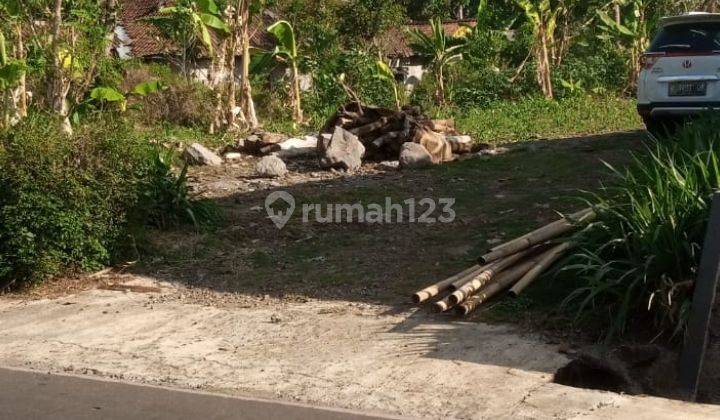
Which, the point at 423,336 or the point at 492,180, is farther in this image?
the point at 492,180

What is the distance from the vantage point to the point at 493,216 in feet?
35.3

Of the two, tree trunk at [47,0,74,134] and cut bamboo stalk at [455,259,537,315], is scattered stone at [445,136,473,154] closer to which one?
tree trunk at [47,0,74,134]

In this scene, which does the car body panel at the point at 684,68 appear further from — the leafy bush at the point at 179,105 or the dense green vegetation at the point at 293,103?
the leafy bush at the point at 179,105

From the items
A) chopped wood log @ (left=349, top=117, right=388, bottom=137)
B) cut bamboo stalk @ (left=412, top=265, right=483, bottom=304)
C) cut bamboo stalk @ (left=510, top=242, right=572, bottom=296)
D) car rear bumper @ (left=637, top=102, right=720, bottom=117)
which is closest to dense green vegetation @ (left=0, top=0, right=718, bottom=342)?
cut bamboo stalk @ (left=510, top=242, right=572, bottom=296)

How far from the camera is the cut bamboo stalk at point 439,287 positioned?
764 cm

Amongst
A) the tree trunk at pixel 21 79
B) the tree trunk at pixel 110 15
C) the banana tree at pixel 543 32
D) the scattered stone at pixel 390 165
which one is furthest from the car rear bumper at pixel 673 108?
the tree trunk at pixel 110 15

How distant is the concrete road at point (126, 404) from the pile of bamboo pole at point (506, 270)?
2.04 m

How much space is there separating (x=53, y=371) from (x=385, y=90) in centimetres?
1595

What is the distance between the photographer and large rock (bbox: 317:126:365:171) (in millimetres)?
14570

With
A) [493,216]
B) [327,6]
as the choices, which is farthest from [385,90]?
[493,216]

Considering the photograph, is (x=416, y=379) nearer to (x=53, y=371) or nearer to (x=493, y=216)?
(x=53, y=371)

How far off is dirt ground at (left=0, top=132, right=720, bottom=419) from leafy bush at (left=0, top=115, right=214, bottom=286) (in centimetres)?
28
